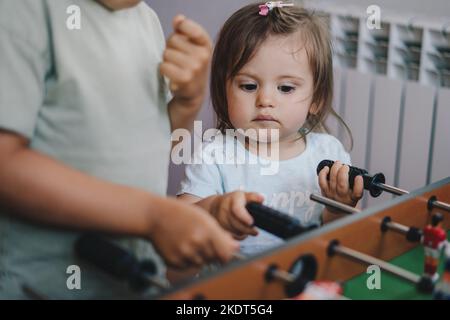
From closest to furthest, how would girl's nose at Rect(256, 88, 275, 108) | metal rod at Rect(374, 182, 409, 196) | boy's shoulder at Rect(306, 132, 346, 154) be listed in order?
A: metal rod at Rect(374, 182, 409, 196)
girl's nose at Rect(256, 88, 275, 108)
boy's shoulder at Rect(306, 132, 346, 154)

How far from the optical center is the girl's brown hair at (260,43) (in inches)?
55.8

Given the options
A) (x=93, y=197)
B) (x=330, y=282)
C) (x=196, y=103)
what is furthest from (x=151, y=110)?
(x=330, y=282)

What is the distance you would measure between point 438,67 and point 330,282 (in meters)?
1.19

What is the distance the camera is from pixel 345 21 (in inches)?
84.4

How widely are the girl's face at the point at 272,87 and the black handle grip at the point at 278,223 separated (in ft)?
1.29

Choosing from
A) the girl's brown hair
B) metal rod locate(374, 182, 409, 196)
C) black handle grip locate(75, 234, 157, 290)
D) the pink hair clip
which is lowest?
black handle grip locate(75, 234, 157, 290)

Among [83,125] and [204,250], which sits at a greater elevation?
[83,125]

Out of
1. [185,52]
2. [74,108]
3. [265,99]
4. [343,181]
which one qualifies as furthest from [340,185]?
[74,108]

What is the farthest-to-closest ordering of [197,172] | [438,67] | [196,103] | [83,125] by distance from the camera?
[438,67]
[197,172]
[196,103]
[83,125]

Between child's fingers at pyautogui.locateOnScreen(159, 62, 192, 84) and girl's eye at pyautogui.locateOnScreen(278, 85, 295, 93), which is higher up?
girl's eye at pyautogui.locateOnScreen(278, 85, 295, 93)

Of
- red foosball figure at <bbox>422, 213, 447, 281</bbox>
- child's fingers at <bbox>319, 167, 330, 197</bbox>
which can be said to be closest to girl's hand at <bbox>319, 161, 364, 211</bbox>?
child's fingers at <bbox>319, 167, 330, 197</bbox>

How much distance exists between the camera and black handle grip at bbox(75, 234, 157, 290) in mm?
845

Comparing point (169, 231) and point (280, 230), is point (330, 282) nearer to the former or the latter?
point (280, 230)

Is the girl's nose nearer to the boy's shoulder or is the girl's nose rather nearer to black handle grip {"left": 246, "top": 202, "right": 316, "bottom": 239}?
the boy's shoulder
